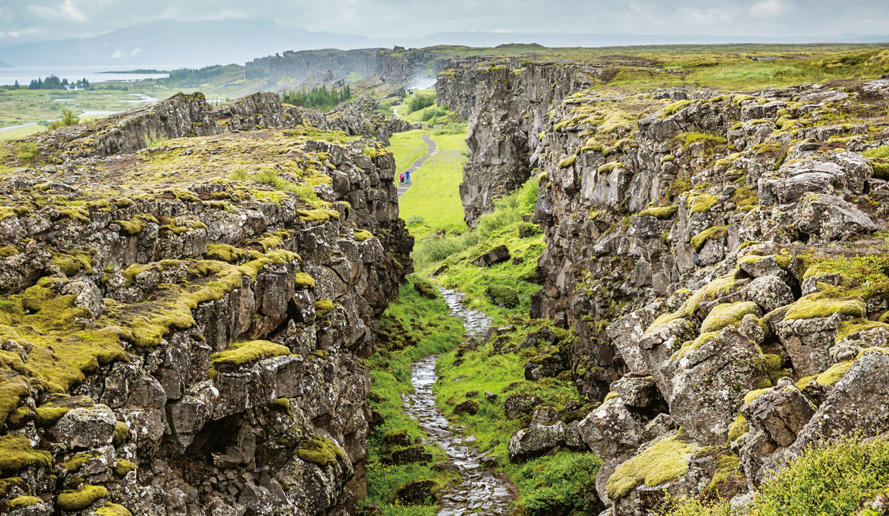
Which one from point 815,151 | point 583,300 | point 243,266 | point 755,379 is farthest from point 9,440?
point 583,300

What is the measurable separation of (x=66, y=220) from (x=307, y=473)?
14383 mm

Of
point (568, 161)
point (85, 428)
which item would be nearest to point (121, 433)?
point (85, 428)

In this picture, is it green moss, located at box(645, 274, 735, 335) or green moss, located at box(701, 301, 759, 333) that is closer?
green moss, located at box(701, 301, 759, 333)

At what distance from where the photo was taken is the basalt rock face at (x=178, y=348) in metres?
19.0

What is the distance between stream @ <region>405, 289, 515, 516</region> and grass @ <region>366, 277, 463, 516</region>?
94cm

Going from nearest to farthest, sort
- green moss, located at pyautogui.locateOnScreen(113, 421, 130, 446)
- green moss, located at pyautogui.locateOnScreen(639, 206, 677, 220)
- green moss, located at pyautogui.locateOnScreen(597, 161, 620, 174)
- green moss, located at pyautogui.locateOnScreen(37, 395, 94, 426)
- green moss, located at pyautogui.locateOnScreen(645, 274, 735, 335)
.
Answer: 1. green moss, located at pyautogui.locateOnScreen(37, 395, 94, 426)
2. green moss, located at pyautogui.locateOnScreen(113, 421, 130, 446)
3. green moss, located at pyautogui.locateOnScreen(645, 274, 735, 335)
4. green moss, located at pyautogui.locateOnScreen(639, 206, 677, 220)
5. green moss, located at pyautogui.locateOnScreen(597, 161, 620, 174)

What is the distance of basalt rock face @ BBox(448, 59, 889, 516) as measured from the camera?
1920cm

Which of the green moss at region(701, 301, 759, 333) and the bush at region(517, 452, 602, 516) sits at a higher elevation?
the green moss at region(701, 301, 759, 333)

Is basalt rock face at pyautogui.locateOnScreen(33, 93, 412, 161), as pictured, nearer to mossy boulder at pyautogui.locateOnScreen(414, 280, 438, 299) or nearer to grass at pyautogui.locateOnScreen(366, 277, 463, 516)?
mossy boulder at pyautogui.locateOnScreen(414, 280, 438, 299)

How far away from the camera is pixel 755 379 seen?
21.7 meters

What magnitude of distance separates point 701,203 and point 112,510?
3152cm

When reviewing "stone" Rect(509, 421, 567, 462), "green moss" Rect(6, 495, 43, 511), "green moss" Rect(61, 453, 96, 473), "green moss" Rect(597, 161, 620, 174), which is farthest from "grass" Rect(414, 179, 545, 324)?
"green moss" Rect(6, 495, 43, 511)

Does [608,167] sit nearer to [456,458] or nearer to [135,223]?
[456,458]

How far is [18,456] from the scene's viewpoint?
17.0 meters
